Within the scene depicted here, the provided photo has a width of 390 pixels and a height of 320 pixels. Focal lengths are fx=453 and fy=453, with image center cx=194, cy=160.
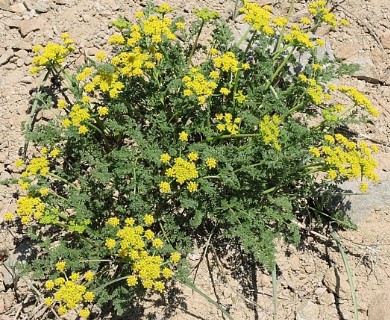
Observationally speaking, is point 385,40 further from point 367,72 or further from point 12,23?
point 12,23

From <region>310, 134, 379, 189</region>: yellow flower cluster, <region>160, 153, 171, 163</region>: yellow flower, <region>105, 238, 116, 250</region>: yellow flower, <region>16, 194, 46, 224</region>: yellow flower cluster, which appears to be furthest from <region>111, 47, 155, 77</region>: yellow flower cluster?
<region>310, 134, 379, 189</region>: yellow flower cluster

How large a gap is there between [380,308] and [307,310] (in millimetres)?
735

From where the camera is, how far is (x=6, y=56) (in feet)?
18.3

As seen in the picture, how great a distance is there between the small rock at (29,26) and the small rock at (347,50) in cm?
390

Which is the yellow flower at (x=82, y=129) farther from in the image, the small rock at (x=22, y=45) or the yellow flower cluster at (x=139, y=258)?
the small rock at (x=22, y=45)

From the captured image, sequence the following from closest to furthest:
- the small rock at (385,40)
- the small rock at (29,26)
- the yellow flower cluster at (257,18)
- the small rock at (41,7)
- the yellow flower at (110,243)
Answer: the yellow flower at (110,243) → the yellow flower cluster at (257,18) → the small rock at (29,26) → the small rock at (41,7) → the small rock at (385,40)

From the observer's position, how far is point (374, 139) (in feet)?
18.4

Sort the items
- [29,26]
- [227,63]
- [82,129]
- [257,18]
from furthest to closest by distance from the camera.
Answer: [29,26]
[257,18]
[227,63]
[82,129]

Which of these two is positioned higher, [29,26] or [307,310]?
[29,26]

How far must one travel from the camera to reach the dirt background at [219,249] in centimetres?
464

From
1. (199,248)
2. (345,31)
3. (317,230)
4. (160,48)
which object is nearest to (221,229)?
(199,248)

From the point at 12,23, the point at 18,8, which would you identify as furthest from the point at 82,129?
the point at 18,8

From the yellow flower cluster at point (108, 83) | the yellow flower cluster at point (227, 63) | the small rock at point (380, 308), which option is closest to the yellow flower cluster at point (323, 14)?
the yellow flower cluster at point (227, 63)

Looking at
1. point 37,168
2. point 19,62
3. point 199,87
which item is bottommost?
point 37,168
